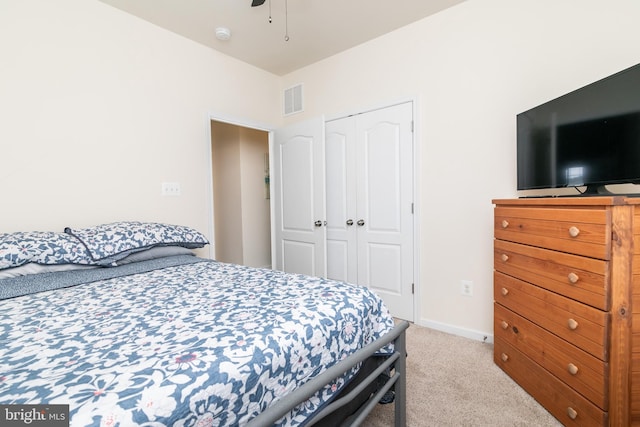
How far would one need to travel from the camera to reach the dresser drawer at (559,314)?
3.90 ft

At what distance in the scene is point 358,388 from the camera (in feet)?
3.44

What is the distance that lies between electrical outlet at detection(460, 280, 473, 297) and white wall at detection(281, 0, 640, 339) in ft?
0.09

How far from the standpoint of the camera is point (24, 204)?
1844 mm

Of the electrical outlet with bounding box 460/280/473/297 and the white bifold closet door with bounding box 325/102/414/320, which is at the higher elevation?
the white bifold closet door with bounding box 325/102/414/320

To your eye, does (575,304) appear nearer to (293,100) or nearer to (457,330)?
(457,330)

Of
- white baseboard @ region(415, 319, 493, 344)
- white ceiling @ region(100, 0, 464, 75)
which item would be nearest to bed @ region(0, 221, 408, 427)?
white baseboard @ region(415, 319, 493, 344)

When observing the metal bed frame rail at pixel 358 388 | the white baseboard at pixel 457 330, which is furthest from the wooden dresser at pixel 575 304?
the metal bed frame rail at pixel 358 388

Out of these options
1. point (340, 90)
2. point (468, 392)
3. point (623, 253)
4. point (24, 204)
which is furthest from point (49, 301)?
point (340, 90)

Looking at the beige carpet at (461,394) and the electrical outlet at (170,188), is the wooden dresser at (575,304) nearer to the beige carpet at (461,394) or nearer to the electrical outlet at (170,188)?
the beige carpet at (461,394)

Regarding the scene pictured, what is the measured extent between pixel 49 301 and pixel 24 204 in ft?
3.28

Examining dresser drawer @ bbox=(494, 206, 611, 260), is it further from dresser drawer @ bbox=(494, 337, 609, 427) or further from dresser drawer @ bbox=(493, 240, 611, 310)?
dresser drawer @ bbox=(494, 337, 609, 427)

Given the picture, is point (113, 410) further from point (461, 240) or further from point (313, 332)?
point (461, 240)

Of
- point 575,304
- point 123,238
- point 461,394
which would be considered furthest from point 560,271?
point 123,238

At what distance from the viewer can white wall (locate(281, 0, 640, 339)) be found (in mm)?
1839
